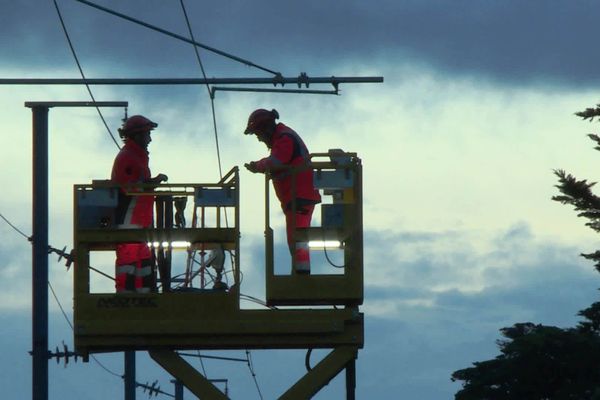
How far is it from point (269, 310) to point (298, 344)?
0.57 metres

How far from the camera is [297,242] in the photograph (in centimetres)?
2670

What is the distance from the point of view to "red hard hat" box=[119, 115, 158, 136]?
27.5 m

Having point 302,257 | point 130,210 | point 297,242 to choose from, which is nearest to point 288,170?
point 297,242

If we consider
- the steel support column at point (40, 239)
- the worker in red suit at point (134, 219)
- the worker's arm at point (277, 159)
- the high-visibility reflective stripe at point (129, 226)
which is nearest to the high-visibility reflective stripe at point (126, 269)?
the worker in red suit at point (134, 219)

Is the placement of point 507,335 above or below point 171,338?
above

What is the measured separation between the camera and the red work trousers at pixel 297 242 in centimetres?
2675

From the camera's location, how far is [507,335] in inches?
2036

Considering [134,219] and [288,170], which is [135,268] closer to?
[134,219]

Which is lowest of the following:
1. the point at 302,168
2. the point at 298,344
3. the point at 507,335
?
the point at 298,344

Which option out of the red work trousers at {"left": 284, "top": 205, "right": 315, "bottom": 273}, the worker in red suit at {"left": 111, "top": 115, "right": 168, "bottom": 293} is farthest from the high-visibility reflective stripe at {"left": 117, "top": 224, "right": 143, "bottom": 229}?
the red work trousers at {"left": 284, "top": 205, "right": 315, "bottom": 273}

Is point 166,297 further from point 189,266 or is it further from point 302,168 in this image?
point 302,168

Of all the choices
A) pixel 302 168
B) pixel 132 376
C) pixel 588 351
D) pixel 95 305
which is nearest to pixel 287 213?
pixel 302 168

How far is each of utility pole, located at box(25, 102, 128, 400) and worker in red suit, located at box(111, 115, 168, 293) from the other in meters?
7.96

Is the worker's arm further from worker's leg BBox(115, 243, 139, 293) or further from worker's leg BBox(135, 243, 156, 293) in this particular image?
worker's leg BBox(115, 243, 139, 293)
